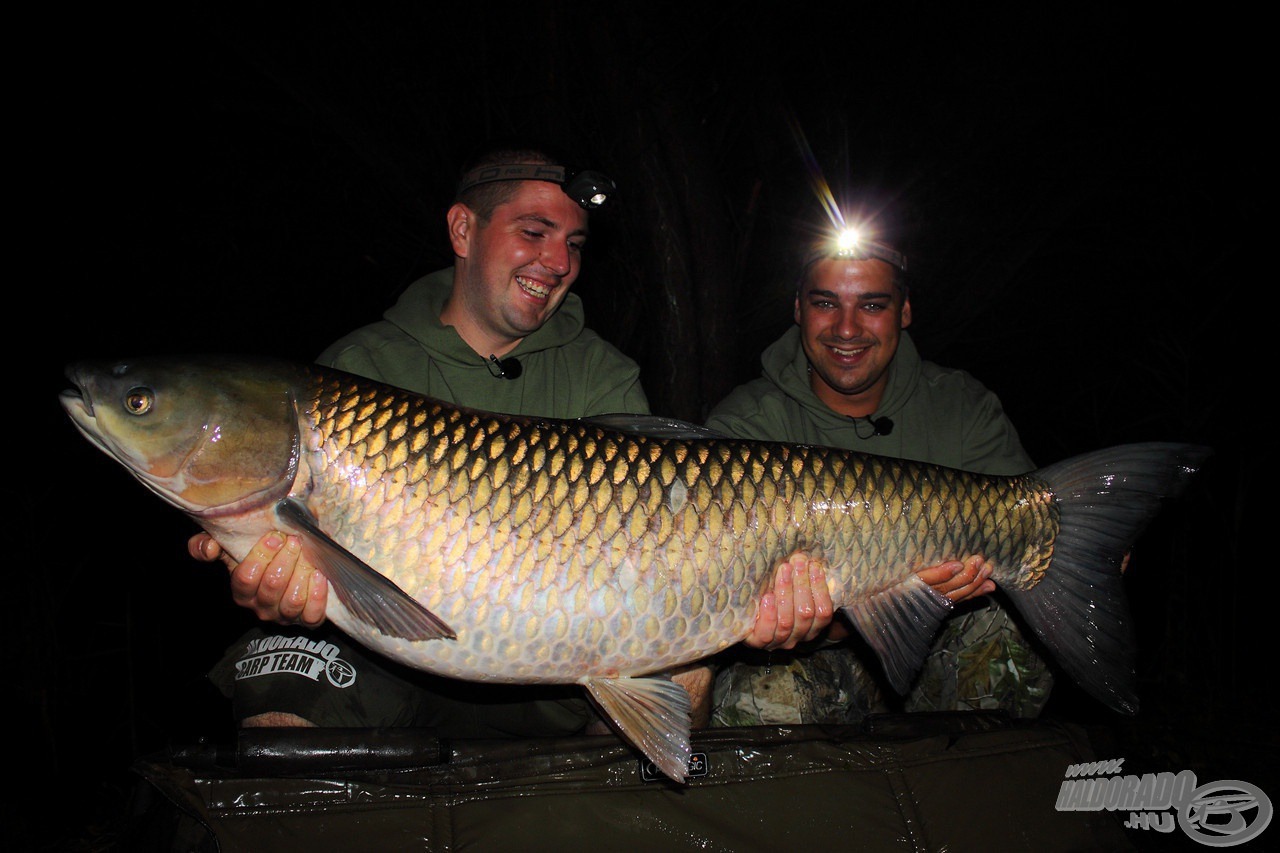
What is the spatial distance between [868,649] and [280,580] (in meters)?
1.57

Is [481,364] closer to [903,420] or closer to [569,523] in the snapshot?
[569,523]

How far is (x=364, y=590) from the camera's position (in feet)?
4.23

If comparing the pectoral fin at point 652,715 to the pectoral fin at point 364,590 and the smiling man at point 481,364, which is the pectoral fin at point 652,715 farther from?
the smiling man at point 481,364

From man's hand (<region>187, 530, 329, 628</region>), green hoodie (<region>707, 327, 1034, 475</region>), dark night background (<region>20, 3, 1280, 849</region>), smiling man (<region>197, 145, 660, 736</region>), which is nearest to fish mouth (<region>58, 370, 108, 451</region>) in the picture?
man's hand (<region>187, 530, 329, 628</region>)

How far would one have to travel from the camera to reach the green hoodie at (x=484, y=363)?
6.54 feet

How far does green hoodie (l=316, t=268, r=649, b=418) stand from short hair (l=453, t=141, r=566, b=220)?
247 millimetres

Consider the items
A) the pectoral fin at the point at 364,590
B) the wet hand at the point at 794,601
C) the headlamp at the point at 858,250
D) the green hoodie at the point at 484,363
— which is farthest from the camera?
the headlamp at the point at 858,250

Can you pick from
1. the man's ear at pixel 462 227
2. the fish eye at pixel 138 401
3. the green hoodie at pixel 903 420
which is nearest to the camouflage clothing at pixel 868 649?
the green hoodie at pixel 903 420

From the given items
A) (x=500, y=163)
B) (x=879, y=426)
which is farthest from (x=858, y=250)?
(x=500, y=163)

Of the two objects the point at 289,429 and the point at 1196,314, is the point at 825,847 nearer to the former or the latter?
the point at 289,429

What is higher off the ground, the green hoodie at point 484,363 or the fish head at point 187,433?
the green hoodie at point 484,363

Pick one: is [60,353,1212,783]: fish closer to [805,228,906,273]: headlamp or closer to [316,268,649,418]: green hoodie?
[316,268,649,418]: green hoodie

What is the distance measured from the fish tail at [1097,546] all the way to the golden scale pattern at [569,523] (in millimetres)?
397

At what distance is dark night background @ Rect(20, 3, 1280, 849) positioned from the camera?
11.1 feet
